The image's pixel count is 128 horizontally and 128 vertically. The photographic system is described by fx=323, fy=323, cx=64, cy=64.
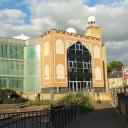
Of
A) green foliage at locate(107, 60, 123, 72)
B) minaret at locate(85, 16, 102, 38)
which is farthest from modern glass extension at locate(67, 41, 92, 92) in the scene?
green foliage at locate(107, 60, 123, 72)

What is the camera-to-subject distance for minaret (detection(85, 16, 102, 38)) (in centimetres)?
7131

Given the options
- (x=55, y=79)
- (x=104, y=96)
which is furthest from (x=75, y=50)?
(x=104, y=96)

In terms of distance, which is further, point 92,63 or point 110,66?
point 110,66

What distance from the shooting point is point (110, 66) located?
114 meters

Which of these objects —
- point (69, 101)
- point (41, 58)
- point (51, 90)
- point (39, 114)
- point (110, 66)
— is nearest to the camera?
point (39, 114)

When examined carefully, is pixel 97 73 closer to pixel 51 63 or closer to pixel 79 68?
pixel 79 68

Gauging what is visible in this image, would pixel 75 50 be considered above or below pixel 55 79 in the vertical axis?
above

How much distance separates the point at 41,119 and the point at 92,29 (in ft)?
193

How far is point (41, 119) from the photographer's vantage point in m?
14.1

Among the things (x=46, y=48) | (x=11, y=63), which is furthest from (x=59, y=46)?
(x=11, y=63)

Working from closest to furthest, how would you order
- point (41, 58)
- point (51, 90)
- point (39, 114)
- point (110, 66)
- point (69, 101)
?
point (39, 114) → point (69, 101) → point (51, 90) → point (41, 58) → point (110, 66)

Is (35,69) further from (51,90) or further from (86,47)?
(86,47)

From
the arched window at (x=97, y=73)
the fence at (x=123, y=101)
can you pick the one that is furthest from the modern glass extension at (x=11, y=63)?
the fence at (x=123, y=101)

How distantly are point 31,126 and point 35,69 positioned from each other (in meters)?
48.3
